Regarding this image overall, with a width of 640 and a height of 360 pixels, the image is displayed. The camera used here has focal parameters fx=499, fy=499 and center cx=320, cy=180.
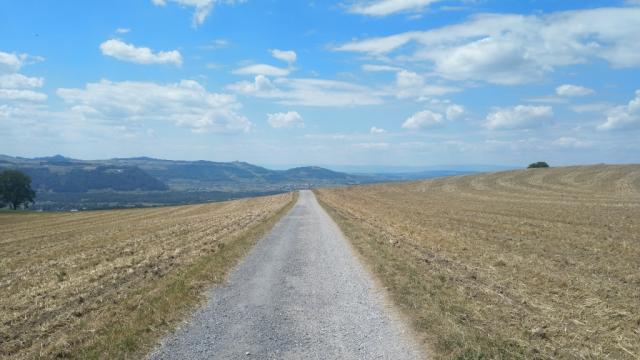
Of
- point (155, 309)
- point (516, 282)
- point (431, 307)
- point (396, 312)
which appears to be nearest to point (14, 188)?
point (155, 309)

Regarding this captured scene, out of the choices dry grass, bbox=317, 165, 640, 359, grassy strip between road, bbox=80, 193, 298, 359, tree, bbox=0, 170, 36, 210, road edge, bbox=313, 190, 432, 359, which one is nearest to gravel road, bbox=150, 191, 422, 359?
road edge, bbox=313, 190, 432, 359

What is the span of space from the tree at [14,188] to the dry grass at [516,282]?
10113cm

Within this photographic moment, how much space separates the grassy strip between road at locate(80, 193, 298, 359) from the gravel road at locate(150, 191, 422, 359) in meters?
0.41

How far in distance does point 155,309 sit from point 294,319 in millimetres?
3618

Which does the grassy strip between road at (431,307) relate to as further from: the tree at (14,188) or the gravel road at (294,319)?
the tree at (14,188)

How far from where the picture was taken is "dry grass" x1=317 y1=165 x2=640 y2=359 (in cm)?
1012

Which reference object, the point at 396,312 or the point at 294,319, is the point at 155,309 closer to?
the point at 294,319

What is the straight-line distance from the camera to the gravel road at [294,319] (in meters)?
9.41

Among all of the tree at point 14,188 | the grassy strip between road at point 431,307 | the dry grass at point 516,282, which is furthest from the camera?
the tree at point 14,188

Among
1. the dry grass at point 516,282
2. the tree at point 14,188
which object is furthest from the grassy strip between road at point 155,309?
the tree at point 14,188

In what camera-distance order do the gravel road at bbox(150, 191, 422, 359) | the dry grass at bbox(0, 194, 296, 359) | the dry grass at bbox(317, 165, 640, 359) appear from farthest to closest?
the dry grass at bbox(0, 194, 296, 359)
the dry grass at bbox(317, 165, 640, 359)
the gravel road at bbox(150, 191, 422, 359)

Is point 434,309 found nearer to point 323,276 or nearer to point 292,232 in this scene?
point 323,276

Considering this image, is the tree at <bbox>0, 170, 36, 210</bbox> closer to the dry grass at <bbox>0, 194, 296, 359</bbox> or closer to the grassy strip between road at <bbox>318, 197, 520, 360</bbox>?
the dry grass at <bbox>0, 194, 296, 359</bbox>

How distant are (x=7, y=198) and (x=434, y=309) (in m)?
120
